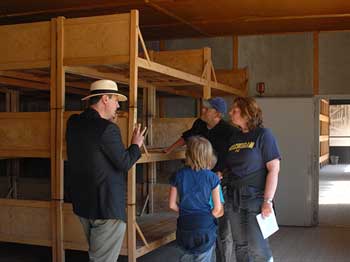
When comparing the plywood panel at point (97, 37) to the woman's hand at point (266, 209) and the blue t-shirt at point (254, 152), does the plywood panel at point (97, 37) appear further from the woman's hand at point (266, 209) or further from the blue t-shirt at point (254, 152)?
the woman's hand at point (266, 209)

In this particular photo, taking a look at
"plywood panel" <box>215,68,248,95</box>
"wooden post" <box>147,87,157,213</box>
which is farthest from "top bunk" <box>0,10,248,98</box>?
"plywood panel" <box>215,68,248,95</box>

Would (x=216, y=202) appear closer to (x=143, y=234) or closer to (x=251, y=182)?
(x=251, y=182)

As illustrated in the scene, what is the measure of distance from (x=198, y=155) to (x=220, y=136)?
1.00 meters

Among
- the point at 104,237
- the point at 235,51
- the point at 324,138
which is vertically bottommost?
the point at 104,237

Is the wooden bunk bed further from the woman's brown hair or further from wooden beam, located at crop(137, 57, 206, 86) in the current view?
the woman's brown hair

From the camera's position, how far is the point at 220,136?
429cm

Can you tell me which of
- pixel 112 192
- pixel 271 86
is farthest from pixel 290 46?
pixel 112 192

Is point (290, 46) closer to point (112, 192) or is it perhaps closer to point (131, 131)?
point (131, 131)

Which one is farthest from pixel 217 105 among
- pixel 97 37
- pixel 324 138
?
pixel 324 138

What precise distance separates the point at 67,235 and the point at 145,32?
3.92m

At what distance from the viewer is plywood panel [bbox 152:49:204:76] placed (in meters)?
5.81

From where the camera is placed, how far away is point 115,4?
570 centimetres

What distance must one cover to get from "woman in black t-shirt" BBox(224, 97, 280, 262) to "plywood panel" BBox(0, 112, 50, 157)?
171 cm

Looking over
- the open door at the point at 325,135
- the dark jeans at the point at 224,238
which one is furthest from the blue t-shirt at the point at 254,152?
the open door at the point at 325,135
